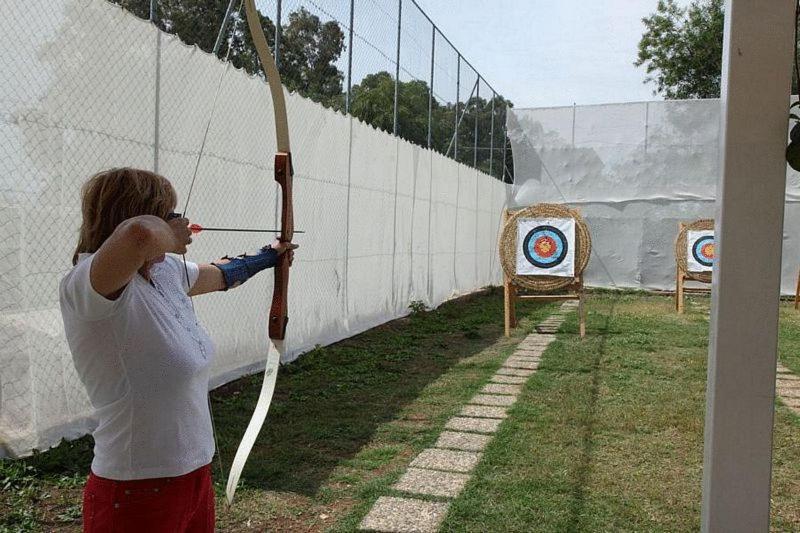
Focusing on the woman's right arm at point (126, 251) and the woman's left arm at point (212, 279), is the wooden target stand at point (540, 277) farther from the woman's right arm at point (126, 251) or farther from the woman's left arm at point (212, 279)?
the woman's right arm at point (126, 251)

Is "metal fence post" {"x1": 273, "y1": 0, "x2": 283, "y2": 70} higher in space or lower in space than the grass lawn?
higher

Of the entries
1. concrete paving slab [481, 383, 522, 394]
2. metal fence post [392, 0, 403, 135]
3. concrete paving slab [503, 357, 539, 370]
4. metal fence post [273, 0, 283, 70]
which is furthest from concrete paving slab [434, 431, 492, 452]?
metal fence post [392, 0, 403, 135]

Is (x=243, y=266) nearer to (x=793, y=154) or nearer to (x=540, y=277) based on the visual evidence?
(x=793, y=154)

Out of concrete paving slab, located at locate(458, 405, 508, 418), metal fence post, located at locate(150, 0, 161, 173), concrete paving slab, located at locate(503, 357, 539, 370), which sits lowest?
concrete paving slab, located at locate(458, 405, 508, 418)

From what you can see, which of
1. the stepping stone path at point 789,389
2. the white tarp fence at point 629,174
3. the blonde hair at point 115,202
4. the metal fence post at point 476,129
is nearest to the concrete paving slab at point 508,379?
the stepping stone path at point 789,389

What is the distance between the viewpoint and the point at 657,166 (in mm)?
11023

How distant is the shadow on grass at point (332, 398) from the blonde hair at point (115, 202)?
1.43 metres

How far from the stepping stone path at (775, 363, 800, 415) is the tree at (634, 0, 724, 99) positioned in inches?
567

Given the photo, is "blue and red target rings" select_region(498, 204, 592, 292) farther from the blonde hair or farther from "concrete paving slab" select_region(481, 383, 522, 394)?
the blonde hair

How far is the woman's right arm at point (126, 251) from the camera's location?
105 cm

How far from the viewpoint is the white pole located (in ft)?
3.51

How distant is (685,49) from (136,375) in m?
19.7

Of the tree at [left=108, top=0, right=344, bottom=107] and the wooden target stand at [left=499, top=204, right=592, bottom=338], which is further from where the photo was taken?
the wooden target stand at [left=499, top=204, right=592, bottom=338]

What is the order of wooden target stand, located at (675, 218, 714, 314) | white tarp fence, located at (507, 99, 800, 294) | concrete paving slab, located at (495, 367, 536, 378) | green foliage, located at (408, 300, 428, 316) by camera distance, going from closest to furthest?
concrete paving slab, located at (495, 367, 536, 378) → green foliage, located at (408, 300, 428, 316) → wooden target stand, located at (675, 218, 714, 314) → white tarp fence, located at (507, 99, 800, 294)
